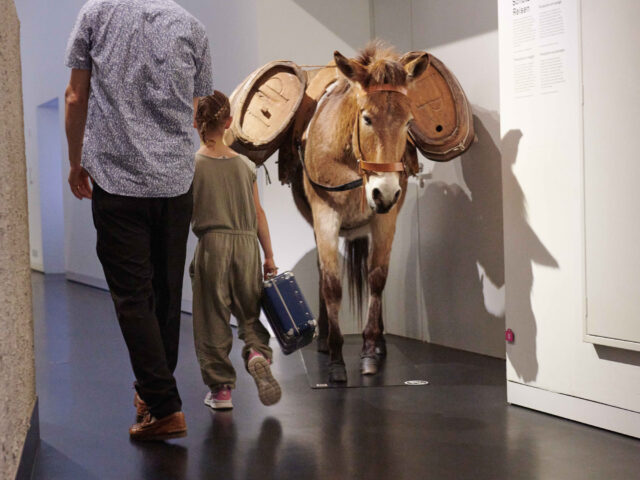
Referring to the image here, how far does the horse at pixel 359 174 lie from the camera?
3879mm

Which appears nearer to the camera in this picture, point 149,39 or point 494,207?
point 149,39

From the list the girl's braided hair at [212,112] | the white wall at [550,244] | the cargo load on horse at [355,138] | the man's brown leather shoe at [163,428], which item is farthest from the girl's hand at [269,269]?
the white wall at [550,244]

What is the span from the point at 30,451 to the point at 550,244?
2.22m

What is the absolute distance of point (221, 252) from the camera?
11.8 feet

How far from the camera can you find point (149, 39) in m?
3.03

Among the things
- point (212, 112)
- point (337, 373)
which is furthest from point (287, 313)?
point (212, 112)

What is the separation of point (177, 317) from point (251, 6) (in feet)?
11.4

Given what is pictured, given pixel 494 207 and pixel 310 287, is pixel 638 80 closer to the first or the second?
pixel 494 207

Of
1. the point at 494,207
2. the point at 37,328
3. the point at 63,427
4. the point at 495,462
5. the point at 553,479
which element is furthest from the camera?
the point at 37,328

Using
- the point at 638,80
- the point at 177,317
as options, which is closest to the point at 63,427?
the point at 177,317

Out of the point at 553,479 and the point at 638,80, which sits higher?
the point at 638,80

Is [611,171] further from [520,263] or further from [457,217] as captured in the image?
[457,217]

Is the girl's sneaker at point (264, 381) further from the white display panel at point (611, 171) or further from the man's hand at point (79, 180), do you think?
the white display panel at point (611, 171)

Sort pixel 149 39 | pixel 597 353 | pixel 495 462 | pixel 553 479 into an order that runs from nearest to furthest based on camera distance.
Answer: pixel 553 479, pixel 495 462, pixel 149 39, pixel 597 353
